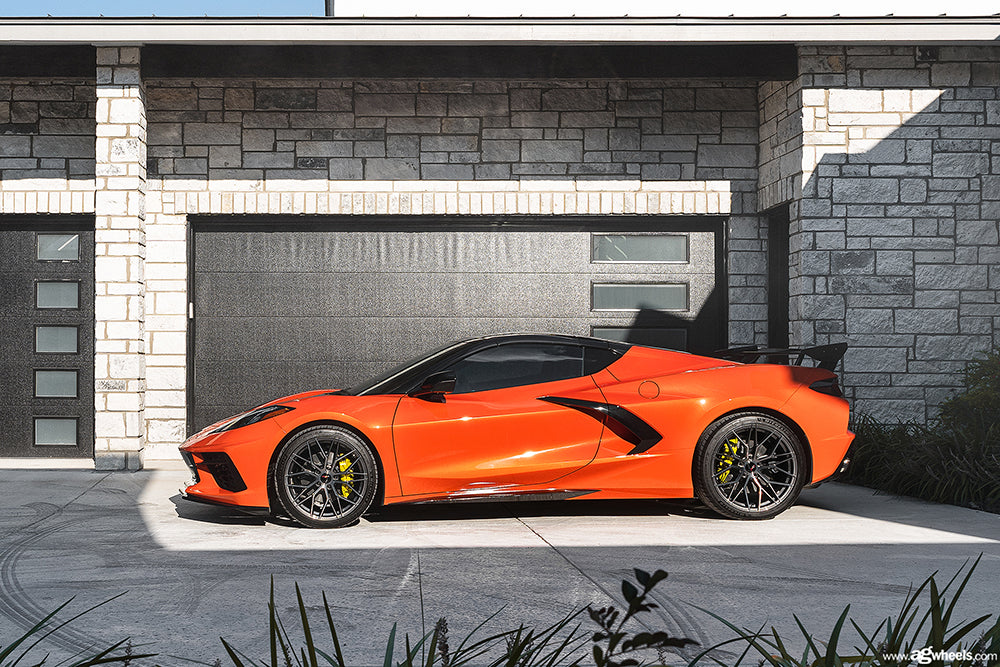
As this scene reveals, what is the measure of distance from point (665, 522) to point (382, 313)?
4.73 meters

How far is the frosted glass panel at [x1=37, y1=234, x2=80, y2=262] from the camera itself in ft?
32.7

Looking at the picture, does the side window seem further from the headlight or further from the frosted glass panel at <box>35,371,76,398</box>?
the frosted glass panel at <box>35,371,76,398</box>

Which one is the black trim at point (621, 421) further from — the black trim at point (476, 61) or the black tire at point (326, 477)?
the black trim at point (476, 61)

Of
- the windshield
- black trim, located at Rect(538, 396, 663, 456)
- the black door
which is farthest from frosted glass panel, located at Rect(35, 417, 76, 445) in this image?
black trim, located at Rect(538, 396, 663, 456)

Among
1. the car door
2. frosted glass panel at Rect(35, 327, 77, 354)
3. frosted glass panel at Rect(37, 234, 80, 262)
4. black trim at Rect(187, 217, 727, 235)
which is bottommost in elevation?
the car door

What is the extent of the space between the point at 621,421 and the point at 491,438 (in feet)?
2.82

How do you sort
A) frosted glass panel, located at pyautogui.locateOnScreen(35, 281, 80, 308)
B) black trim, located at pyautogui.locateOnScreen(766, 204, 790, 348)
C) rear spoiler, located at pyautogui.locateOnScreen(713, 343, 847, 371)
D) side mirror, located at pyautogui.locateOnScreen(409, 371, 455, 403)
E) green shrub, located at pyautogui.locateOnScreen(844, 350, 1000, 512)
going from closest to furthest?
side mirror, located at pyautogui.locateOnScreen(409, 371, 455, 403)
rear spoiler, located at pyautogui.locateOnScreen(713, 343, 847, 371)
green shrub, located at pyautogui.locateOnScreen(844, 350, 1000, 512)
black trim, located at pyautogui.locateOnScreen(766, 204, 790, 348)
frosted glass panel, located at pyautogui.locateOnScreen(35, 281, 80, 308)

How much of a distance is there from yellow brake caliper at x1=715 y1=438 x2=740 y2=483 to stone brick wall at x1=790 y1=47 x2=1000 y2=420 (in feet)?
10.0

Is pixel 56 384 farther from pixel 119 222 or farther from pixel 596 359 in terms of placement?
pixel 596 359

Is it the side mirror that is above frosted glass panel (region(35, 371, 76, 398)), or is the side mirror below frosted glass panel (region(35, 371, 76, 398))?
above

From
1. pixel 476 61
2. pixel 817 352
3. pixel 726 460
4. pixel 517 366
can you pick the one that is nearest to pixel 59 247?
pixel 476 61

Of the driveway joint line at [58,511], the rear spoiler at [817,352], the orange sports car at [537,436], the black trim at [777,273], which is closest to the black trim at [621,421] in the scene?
the orange sports car at [537,436]

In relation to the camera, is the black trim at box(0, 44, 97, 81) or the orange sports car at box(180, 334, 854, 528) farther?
the black trim at box(0, 44, 97, 81)

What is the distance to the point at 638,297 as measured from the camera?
399 inches
